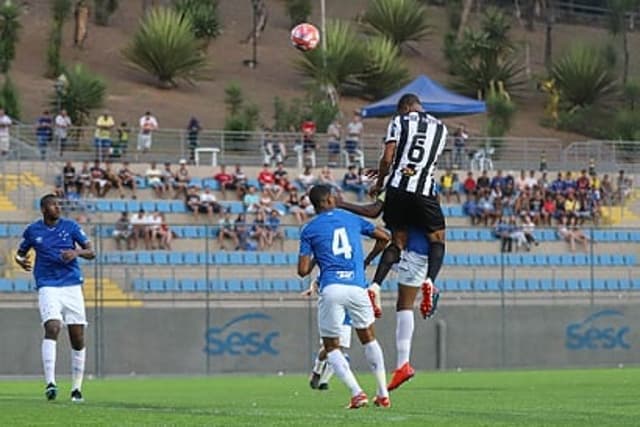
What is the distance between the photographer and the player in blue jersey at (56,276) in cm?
1827

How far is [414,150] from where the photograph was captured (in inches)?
626

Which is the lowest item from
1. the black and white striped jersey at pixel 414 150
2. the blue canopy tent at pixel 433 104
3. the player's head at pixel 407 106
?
the black and white striped jersey at pixel 414 150

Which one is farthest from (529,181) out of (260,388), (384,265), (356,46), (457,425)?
(457,425)

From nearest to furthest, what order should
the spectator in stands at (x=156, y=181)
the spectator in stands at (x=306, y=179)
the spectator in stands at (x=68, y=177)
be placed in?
the spectator in stands at (x=68, y=177), the spectator in stands at (x=156, y=181), the spectator in stands at (x=306, y=179)

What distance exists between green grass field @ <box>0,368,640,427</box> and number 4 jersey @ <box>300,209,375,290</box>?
119 centimetres

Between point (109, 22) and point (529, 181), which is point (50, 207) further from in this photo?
point (109, 22)

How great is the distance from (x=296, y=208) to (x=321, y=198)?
27.4 m

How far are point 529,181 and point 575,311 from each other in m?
7.77

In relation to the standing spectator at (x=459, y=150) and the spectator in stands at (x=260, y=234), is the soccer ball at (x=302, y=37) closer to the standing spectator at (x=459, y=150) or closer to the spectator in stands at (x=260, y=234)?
the spectator in stands at (x=260, y=234)

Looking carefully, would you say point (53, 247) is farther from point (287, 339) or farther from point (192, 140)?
point (192, 140)

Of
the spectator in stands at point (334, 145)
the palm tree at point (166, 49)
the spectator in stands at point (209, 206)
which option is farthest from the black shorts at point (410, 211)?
the palm tree at point (166, 49)

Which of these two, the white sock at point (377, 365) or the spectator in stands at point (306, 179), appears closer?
the white sock at point (377, 365)

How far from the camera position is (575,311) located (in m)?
39.0

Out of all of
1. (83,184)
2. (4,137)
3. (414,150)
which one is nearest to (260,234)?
(83,184)
